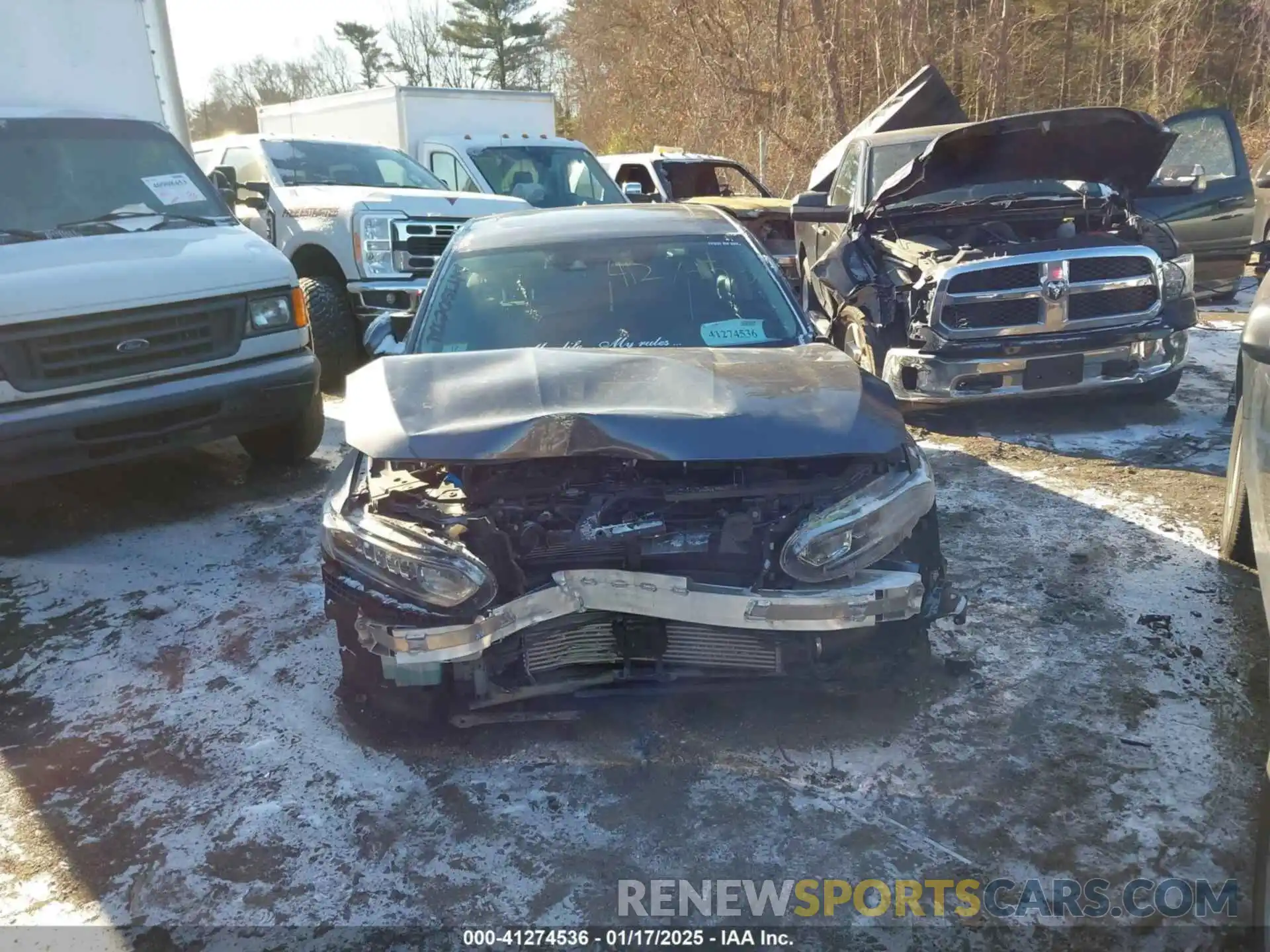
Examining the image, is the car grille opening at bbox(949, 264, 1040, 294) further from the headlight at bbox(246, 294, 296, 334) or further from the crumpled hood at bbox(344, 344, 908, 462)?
the headlight at bbox(246, 294, 296, 334)

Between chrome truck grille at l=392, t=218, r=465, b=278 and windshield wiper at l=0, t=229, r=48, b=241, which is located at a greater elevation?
windshield wiper at l=0, t=229, r=48, b=241

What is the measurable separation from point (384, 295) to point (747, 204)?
4652 mm

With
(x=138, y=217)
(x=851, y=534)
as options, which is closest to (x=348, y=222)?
(x=138, y=217)

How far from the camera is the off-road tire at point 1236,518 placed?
12.3 feet

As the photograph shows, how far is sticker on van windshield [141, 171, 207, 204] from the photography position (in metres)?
5.78

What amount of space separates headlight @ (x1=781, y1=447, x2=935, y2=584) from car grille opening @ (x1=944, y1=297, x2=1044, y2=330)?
3.34 metres

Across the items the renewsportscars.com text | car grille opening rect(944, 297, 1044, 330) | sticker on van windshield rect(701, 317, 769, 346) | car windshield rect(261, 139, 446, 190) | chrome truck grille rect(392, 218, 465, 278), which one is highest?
car windshield rect(261, 139, 446, 190)

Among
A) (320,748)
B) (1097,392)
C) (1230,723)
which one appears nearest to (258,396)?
(320,748)

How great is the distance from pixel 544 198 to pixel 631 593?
334 inches

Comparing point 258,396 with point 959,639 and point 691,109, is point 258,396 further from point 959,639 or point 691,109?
point 691,109

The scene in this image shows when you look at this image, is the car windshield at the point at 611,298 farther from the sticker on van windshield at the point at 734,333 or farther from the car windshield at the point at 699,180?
the car windshield at the point at 699,180

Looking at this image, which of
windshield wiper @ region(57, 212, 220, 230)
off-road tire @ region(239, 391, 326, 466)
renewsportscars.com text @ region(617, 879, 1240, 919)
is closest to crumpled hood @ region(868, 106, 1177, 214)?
off-road tire @ region(239, 391, 326, 466)

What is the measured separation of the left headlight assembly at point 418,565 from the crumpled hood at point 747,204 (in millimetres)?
7746

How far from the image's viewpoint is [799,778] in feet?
9.32
